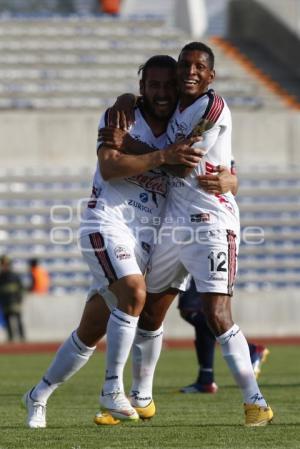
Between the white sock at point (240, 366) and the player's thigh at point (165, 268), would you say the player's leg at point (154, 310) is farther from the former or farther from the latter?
the white sock at point (240, 366)

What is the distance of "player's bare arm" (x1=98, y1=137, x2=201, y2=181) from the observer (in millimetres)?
6742

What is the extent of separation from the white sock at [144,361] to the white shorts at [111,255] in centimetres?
47

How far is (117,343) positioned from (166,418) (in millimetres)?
1061

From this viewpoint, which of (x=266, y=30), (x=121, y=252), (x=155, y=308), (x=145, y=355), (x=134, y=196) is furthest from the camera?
(x=266, y=30)

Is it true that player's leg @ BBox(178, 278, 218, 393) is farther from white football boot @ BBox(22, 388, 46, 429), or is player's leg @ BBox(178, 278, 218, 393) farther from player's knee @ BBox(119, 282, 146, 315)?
player's knee @ BBox(119, 282, 146, 315)

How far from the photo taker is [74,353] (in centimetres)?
700

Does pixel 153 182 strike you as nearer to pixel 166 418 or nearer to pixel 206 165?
pixel 206 165

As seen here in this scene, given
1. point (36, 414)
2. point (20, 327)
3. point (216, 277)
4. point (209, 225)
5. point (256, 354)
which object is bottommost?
point (20, 327)

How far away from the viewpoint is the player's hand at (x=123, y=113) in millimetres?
6992

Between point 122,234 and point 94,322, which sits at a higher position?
point 122,234

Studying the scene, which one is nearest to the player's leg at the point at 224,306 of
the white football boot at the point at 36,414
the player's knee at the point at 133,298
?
the player's knee at the point at 133,298

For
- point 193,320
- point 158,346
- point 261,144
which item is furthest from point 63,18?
point 158,346

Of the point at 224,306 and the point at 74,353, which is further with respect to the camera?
the point at 74,353

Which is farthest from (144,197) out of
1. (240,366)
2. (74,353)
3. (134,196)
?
(240,366)
